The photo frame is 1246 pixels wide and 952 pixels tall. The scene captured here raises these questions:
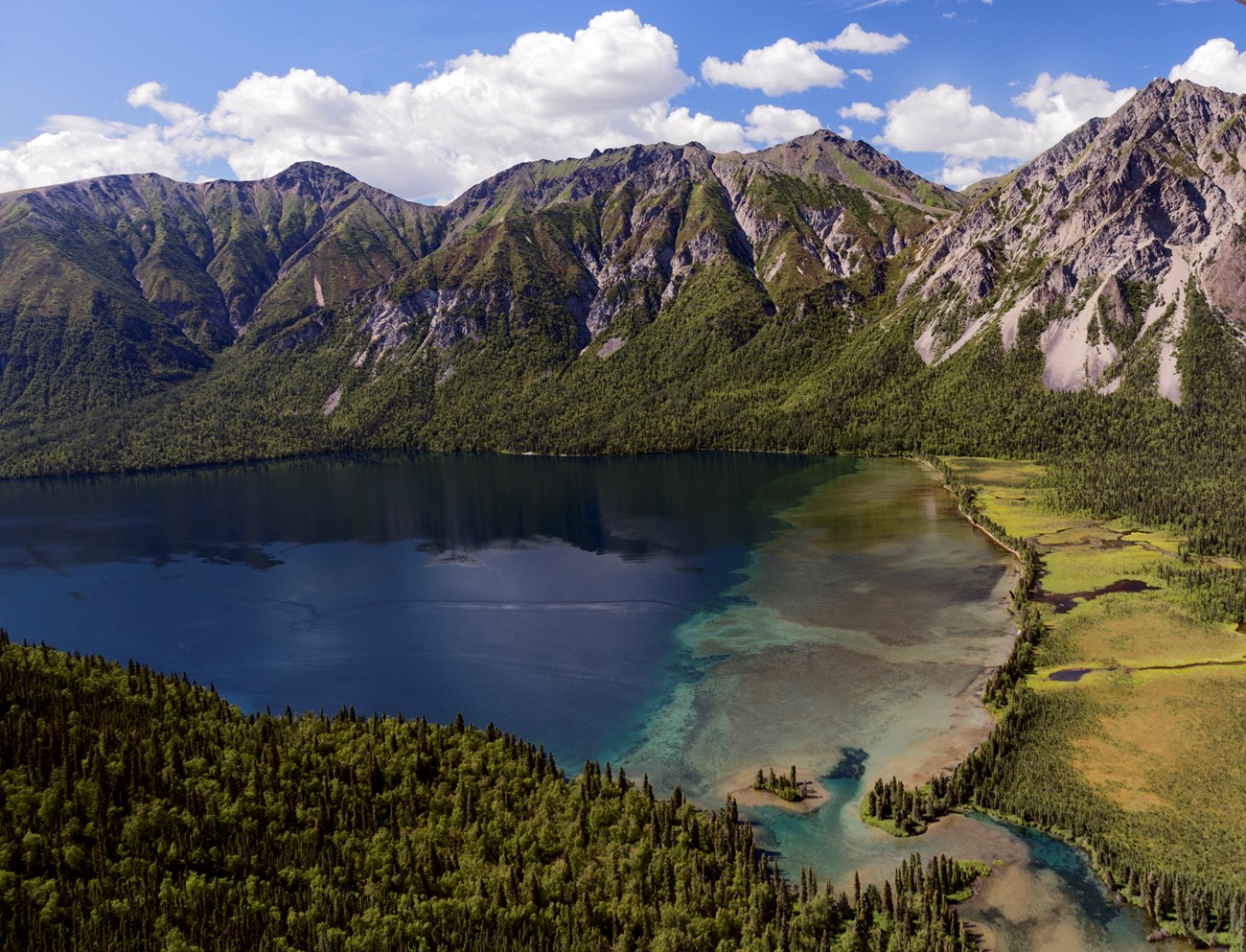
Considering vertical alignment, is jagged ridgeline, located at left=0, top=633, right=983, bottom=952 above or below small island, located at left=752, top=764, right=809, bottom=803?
above

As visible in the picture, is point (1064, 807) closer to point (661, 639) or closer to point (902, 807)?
point (902, 807)

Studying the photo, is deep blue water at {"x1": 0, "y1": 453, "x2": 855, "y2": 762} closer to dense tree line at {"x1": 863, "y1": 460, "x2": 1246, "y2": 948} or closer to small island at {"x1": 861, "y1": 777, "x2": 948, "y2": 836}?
small island at {"x1": 861, "y1": 777, "x2": 948, "y2": 836}

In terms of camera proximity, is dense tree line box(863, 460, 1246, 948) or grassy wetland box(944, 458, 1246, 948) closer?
dense tree line box(863, 460, 1246, 948)

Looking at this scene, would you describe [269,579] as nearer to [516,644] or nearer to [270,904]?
[516,644]

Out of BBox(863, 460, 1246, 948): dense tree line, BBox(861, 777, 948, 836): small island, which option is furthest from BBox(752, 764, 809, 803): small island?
BBox(863, 460, 1246, 948): dense tree line

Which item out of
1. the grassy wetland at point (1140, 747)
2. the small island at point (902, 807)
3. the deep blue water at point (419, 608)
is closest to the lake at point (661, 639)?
the deep blue water at point (419, 608)

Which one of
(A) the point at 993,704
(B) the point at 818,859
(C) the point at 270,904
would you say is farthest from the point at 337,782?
(A) the point at 993,704
